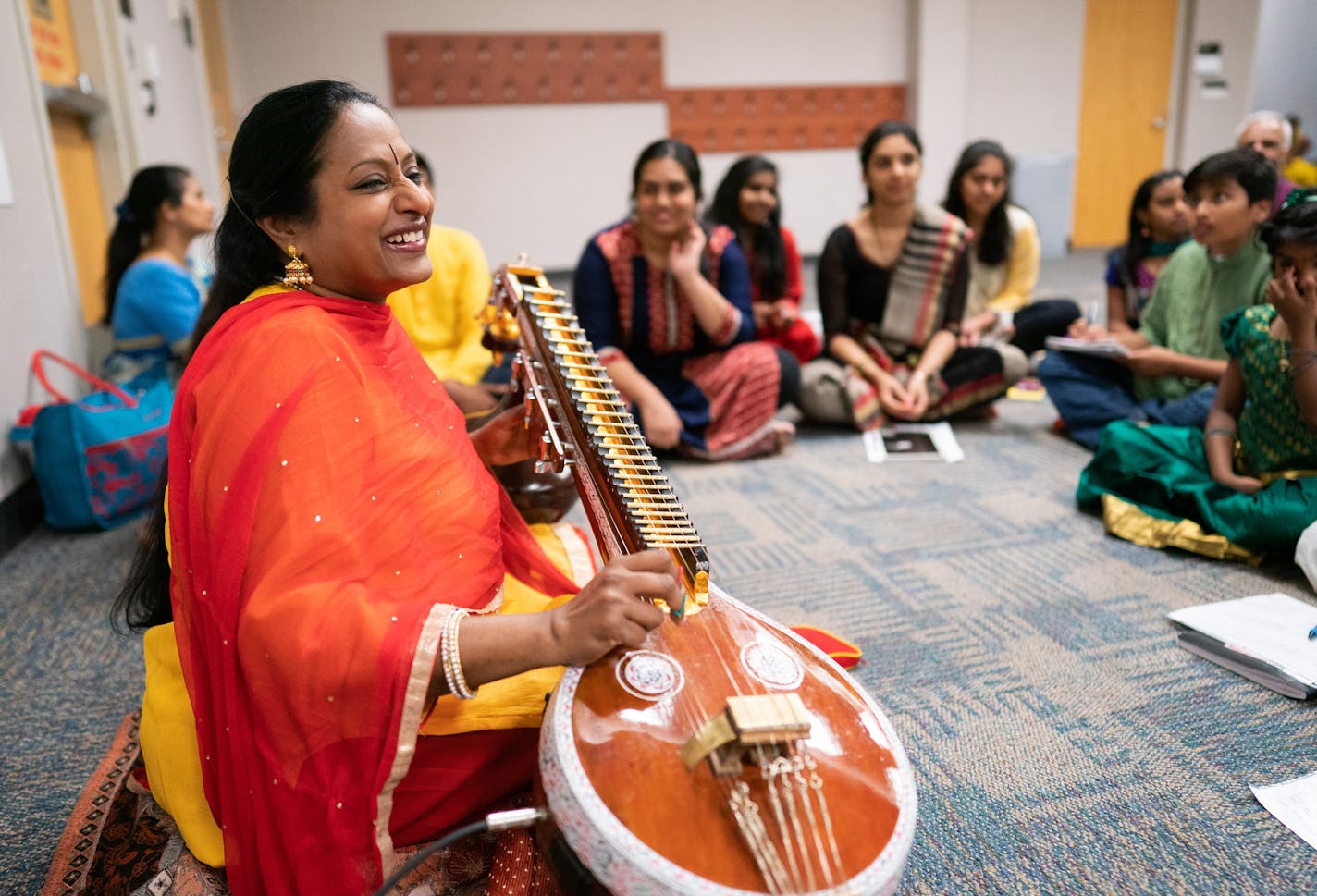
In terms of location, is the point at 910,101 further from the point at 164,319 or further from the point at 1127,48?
the point at 164,319

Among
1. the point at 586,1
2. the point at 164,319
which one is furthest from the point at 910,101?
the point at 164,319

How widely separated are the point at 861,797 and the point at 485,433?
857 mm

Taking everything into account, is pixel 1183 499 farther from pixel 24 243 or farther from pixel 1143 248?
pixel 24 243

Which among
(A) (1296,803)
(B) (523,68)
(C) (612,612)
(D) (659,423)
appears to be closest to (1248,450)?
(A) (1296,803)

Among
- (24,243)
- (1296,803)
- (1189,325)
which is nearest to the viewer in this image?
(1296,803)

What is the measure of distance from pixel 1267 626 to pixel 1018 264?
2817 millimetres

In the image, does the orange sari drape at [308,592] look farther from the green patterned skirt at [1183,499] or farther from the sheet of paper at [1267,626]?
the green patterned skirt at [1183,499]

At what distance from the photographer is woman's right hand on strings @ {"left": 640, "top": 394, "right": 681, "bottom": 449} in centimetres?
329

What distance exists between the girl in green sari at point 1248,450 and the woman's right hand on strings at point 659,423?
55.7 inches

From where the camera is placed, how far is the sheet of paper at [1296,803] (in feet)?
4.23

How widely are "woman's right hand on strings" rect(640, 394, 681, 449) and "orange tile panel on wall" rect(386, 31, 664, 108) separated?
17.3 feet

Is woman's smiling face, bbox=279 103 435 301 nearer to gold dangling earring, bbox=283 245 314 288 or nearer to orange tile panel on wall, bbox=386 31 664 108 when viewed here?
gold dangling earring, bbox=283 245 314 288

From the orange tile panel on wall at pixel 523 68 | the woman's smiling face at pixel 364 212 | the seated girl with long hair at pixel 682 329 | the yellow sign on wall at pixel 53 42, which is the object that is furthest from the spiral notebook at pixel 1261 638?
the orange tile panel on wall at pixel 523 68

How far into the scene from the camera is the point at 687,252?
328 cm
